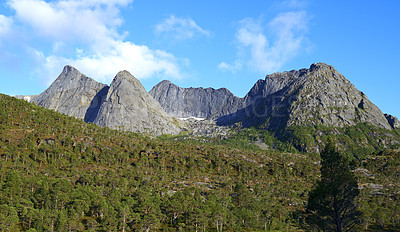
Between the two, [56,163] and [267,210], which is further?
[56,163]

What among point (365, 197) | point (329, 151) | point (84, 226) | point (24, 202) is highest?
point (329, 151)

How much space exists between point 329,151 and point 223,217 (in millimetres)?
77074

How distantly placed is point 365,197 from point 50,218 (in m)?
187

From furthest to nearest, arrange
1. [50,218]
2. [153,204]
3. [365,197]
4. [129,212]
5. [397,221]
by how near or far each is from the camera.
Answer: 1. [365,197]
2. [397,221]
3. [153,204]
4. [129,212]
5. [50,218]

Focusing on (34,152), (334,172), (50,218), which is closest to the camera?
(334,172)

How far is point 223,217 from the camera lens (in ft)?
404

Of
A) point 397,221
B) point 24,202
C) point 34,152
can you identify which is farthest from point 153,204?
point 397,221

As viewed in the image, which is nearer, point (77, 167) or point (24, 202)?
point (24, 202)

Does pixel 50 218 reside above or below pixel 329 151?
below

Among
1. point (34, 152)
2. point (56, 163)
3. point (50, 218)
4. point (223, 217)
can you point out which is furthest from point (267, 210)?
point (34, 152)

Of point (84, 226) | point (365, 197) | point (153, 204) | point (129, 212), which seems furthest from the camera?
point (365, 197)

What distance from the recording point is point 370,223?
477 feet

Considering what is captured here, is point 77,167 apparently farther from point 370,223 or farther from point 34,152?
point 370,223

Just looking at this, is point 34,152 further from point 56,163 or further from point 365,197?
point 365,197
